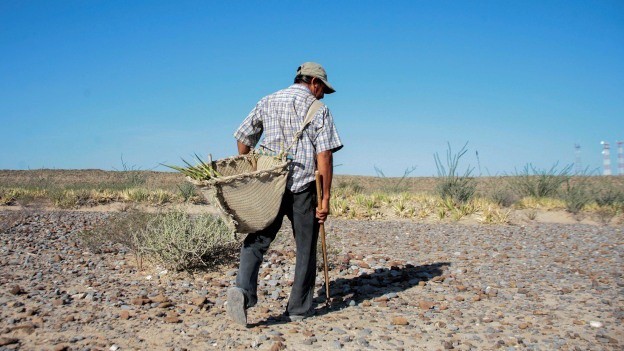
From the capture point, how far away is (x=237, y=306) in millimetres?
4355

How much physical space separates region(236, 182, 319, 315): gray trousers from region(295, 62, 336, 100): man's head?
A: 2.74 feet

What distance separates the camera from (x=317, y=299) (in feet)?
18.4

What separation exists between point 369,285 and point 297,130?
2.51 m

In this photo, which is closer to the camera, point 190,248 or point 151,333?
point 151,333

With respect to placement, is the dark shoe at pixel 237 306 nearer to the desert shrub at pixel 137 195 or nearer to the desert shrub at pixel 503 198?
the desert shrub at pixel 137 195

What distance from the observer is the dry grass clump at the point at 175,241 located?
6.50 metres

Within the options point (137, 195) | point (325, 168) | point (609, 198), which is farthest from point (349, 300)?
point (609, 198)

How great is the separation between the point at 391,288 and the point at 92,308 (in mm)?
3140

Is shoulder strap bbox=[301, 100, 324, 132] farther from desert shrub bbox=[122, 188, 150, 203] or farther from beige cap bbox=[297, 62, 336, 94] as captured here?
desert shrub bbox=[122, 188, 150, 203]

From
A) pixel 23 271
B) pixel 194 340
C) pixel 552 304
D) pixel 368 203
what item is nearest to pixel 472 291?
pixel 552 304

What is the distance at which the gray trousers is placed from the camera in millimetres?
4465

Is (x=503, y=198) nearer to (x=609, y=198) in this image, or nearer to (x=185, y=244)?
(x=609, y=198)

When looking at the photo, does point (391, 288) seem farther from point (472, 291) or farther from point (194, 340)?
point (194, 340)

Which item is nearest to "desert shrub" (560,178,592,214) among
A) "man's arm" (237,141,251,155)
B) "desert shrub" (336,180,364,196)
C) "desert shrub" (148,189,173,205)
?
"desert shrub" (336,180,364,196)
